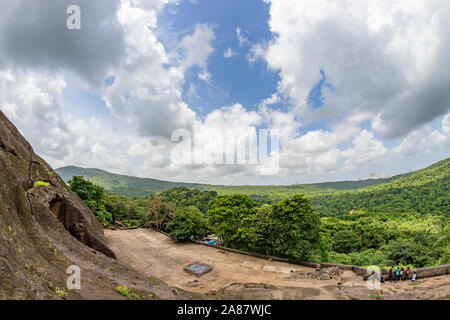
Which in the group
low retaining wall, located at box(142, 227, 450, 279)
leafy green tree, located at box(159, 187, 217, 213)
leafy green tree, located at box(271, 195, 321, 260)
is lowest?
leafy green tree, located at box(159, 187, 217, 213)

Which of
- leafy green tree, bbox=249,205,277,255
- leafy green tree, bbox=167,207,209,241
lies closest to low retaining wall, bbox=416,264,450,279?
leafy green tree, bbox=249,205,277,255

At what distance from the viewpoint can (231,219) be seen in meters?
22.0

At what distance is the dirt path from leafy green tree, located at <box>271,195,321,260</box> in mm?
1265

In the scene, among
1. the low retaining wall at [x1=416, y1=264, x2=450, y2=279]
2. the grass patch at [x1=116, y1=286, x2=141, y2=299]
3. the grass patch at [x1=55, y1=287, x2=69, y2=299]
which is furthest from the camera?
the low retaining wall at [x1=416, y1=264, x2=450, y2=279]

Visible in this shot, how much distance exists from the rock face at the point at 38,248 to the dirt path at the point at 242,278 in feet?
16.3

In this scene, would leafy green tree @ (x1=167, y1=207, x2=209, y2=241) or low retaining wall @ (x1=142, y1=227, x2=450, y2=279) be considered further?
leafy green tree @ (x1=167, y1=207, x2=209, y2=241)

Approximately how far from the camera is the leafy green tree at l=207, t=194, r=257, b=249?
21734 millimetres

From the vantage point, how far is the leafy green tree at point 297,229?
1598cm

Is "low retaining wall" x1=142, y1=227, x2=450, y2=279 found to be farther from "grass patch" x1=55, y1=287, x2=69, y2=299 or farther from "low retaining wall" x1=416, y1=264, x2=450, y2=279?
"grass patch" x1=55, y1=287, x2=69, y2=299

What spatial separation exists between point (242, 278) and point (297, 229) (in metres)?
5.89

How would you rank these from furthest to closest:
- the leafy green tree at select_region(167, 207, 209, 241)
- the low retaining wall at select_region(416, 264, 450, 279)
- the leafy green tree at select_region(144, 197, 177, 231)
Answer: the leafy green tree at select_region(144, 197, 177, 231) < the leafy green tree at select_region(167, 207, 209, 241) < the low retaining wall at select_region(416, 264, 450, 279)

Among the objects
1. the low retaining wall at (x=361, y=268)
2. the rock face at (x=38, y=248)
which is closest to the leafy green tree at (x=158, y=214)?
the low retaining wall at (x=361, y=268)

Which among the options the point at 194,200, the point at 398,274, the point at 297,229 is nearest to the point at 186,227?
the point at 297,229
